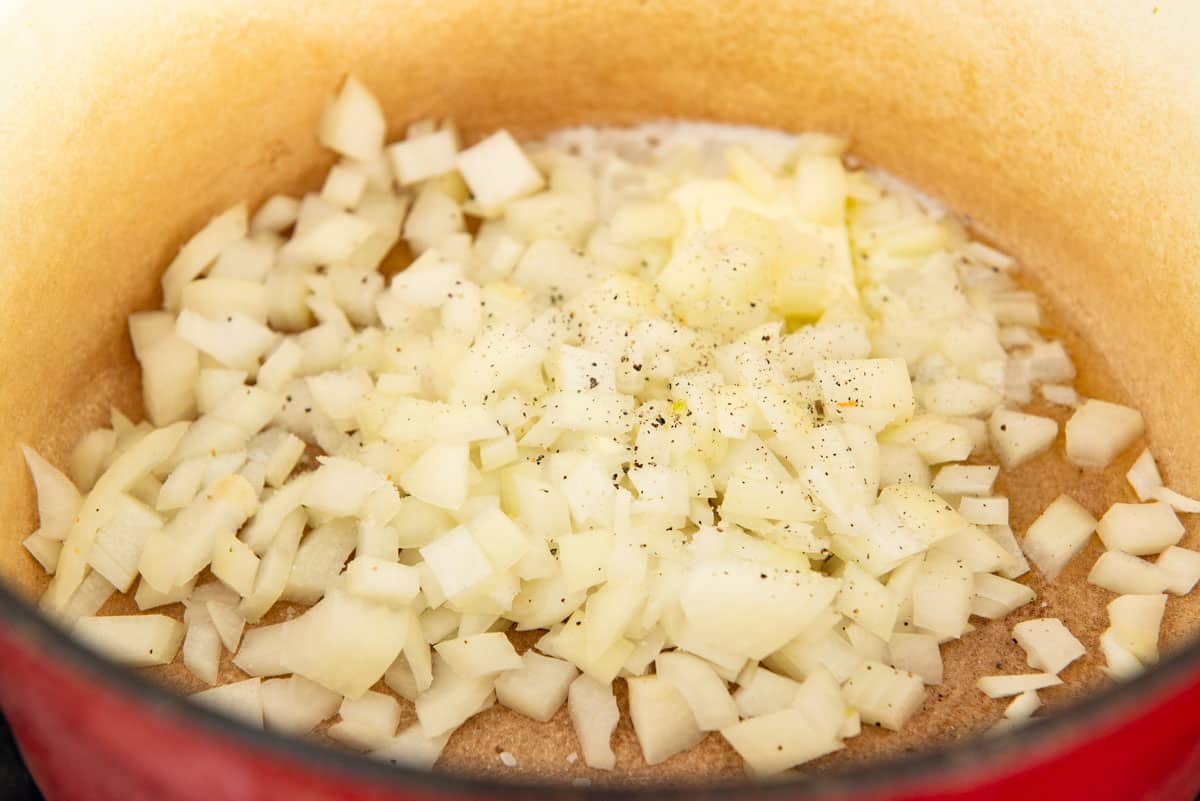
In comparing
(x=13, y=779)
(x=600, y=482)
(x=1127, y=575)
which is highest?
(x=600, y=482)

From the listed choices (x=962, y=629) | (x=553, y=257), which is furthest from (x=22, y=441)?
(x=962, y=629)

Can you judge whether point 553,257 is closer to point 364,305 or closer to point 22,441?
point 364,305

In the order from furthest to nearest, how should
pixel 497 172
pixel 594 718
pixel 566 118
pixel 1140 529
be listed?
pixel 566 118
pixel 497 172
pixel 1140 529
pixel 594 718

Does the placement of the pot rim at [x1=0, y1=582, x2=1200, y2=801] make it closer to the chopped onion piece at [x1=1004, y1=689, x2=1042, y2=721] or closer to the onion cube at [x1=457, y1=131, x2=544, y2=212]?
the chopped onion piece at [x1=1004, y1=689, x2=1042, y2=721]

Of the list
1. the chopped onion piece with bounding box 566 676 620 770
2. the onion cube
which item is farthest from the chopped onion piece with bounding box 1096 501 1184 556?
the onion cube

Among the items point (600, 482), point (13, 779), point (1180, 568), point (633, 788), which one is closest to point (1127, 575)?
point (1180, 568)

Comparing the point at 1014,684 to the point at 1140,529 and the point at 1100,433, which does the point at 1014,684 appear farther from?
the point at 1100,433

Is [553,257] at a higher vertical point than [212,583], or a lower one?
higher
